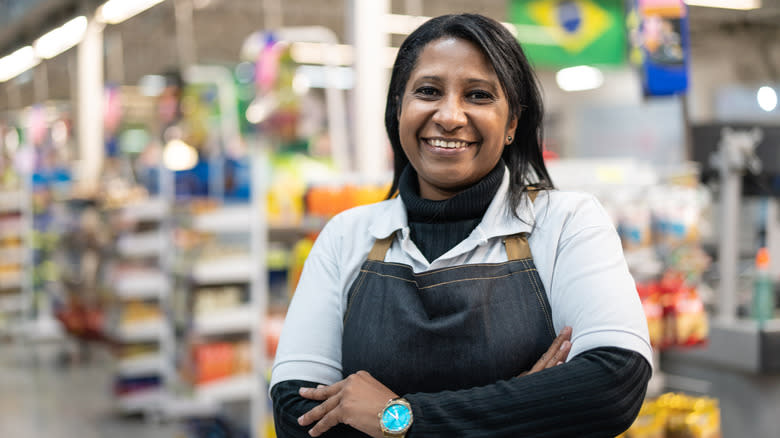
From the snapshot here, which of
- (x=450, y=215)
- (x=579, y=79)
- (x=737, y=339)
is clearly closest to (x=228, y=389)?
(x=737, y=339)

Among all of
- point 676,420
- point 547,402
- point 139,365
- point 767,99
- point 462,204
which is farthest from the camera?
point 139,365

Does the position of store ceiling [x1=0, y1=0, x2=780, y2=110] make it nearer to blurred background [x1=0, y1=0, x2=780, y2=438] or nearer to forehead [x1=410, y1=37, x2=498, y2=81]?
blurred background [x1=0, y1=0, x2=780, y2=438]

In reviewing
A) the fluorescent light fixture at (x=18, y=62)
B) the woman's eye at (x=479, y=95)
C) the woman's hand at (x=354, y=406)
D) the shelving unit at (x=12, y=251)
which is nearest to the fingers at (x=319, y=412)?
the woman's hand at (x=354, y=406)

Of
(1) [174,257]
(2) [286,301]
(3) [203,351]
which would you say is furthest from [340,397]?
(1) [174,257]

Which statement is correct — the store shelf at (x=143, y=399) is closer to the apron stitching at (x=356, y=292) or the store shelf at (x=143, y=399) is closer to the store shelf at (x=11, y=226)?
the store shelf at (x=11, y=226)

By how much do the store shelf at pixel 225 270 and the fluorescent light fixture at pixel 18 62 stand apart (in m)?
10.0

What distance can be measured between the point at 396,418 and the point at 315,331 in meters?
0.31

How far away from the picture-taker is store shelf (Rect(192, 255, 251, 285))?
4.93m

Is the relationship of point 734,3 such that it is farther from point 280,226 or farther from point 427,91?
point 427,91

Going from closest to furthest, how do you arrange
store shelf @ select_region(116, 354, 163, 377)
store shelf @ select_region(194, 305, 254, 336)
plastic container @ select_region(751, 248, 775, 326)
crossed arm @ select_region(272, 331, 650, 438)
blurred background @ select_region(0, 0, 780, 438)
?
crossed arm @ select_region(272, 331, 650, 438), blurred background @ select_region(0, 0, 780, 438), plastic container @ select_region(751, 248, 775, 326), store shelf @ select_region(194, 305, 254, 336), store shelf @ select_region(116, 354, 163, 377)

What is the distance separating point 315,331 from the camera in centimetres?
167

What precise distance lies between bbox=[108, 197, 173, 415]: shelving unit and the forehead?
17.6 feet

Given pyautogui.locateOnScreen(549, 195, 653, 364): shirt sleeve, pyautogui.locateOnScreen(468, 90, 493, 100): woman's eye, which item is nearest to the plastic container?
pyautogui.locateOnScreen(549, 195, 653, 364): shirt sleeve

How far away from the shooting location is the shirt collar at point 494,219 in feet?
5.20
